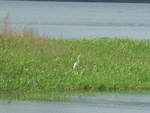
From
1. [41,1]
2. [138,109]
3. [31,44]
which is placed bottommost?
[138,109]

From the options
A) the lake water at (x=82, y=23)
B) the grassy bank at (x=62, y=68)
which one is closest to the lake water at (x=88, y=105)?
the grassy bank at (x=62, y=68)

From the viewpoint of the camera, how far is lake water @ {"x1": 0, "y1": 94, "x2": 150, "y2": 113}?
18609 millimetres

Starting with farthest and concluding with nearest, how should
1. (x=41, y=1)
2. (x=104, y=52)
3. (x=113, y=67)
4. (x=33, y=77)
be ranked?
(x=41, y=1)
(x=104, y=52)
(x=113, y=67)
(x=33, y=77)

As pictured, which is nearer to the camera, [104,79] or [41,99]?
[41,99]

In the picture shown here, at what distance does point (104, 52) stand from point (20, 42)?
10.0 feet

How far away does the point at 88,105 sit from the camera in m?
19.7

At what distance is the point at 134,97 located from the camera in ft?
70.5

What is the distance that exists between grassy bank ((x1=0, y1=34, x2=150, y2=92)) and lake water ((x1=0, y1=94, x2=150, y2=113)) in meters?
1.68

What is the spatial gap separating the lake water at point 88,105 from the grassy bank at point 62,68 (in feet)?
5.50

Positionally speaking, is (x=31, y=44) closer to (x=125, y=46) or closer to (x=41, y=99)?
(x=125, y=46)

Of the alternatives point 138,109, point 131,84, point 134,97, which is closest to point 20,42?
point 131,84

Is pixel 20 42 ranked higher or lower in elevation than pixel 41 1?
lower

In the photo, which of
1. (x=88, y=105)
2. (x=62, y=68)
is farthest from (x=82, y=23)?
(x=88, y=105)

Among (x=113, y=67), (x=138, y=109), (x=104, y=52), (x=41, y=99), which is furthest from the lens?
(x=104, y=52)
